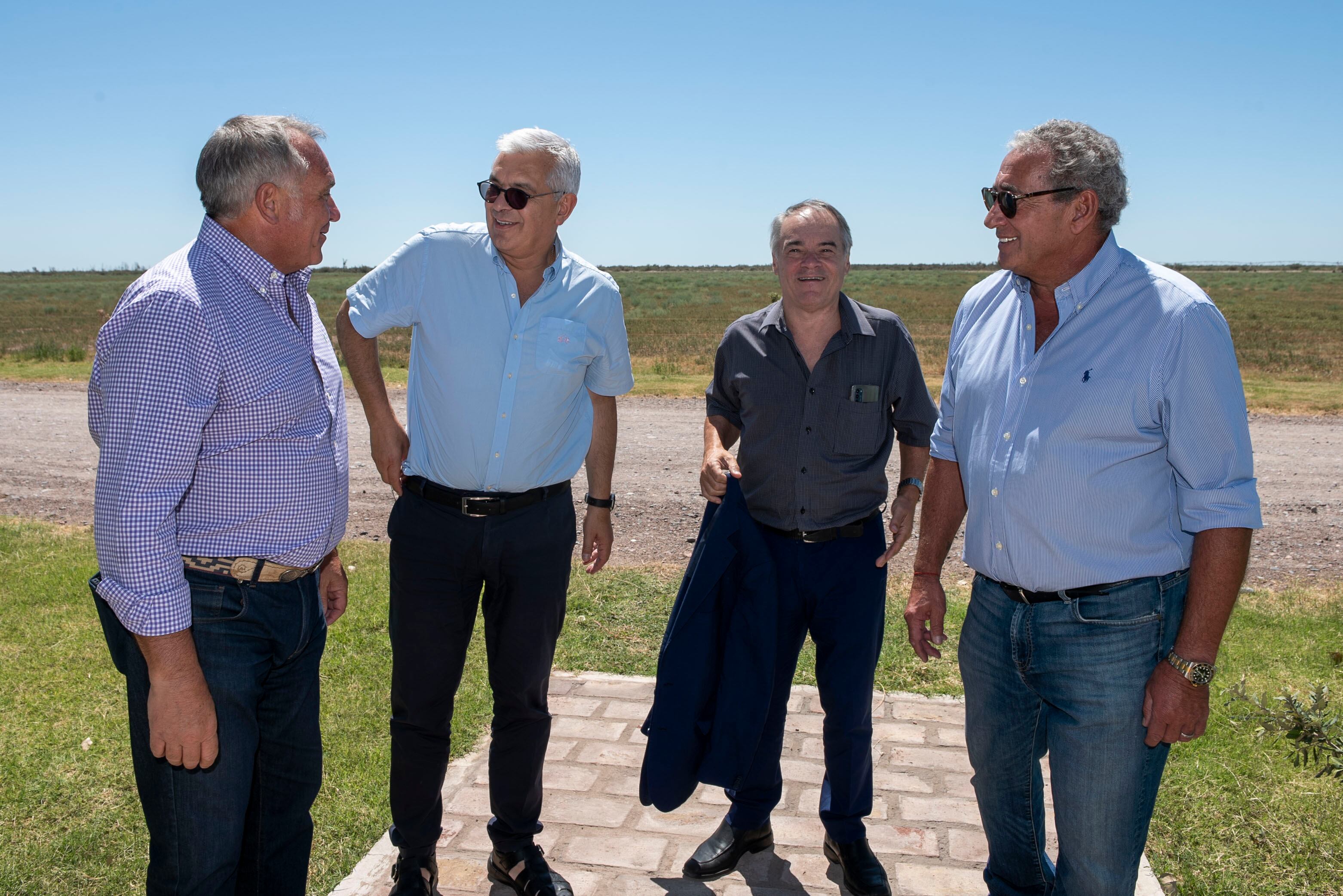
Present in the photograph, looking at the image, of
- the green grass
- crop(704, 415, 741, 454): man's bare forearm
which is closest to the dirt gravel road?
the green grass

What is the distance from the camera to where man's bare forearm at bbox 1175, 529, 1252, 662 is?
7.95 ft

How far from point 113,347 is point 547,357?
4.67 feet

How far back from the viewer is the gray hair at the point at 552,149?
3340mm

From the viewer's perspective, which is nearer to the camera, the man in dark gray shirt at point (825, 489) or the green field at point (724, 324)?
the man in dark gray shirt at point (825, 489)

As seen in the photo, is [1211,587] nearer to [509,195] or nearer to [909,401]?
[909,401]

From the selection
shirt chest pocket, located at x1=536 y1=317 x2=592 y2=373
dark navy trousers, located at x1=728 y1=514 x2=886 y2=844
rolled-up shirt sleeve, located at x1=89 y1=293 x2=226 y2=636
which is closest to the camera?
rolled-up shirt sleeve, located at x1=89 y1=293 x2=226 y2=636

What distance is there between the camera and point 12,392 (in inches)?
629

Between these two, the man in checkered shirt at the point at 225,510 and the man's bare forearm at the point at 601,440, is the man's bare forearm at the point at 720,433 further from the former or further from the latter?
the man in checkered shirt at the point at 225,510

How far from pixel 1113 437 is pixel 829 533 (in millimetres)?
1218

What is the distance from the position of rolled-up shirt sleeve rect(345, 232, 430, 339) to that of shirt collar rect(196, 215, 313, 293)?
2.81 feet

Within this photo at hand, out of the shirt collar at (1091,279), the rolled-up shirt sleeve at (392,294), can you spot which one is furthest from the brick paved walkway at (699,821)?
the shirt collar at (1091,279)

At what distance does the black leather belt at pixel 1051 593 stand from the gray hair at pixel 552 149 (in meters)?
1.94

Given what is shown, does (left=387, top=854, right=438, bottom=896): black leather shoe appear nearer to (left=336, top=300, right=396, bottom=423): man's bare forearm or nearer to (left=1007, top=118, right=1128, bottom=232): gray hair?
(left=336, top=300, right=396, bottom=423): man's bare forearm

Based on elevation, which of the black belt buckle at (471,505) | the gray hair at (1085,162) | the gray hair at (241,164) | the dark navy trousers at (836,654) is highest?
the gray hair at (1085,162)
